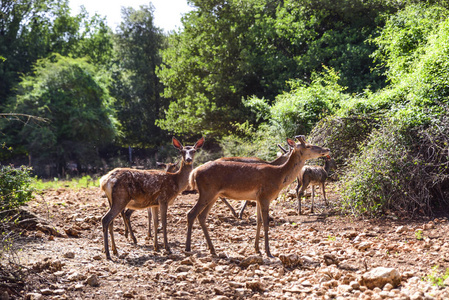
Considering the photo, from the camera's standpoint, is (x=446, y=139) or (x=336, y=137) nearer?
(x=446, y=139)

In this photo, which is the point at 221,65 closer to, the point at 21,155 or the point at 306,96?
the point at 306,96

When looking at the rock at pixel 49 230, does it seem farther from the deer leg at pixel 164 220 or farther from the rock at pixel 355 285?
the rock at pixel 355 285

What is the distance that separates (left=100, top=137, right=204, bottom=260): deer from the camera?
7773 mm

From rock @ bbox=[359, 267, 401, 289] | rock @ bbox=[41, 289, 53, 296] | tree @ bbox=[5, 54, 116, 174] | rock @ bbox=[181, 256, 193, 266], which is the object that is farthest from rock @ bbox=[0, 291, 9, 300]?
tree @ bbox=[5, 54, 116, 174]

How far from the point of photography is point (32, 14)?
3694 centimetres

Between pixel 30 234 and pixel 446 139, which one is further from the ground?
pixel 446 139

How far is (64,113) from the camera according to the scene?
27.8 m

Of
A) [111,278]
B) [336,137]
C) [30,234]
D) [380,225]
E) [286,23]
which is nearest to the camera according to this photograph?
[111,278]

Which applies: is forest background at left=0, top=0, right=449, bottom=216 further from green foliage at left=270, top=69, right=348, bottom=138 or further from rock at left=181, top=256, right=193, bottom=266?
rock at left=181, top=256, right=193, bottom=266

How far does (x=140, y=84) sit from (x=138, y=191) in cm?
3153

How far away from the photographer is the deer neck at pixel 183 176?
8925 millimetres

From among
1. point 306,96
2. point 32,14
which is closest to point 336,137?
point 306,96

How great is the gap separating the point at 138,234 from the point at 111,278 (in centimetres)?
360

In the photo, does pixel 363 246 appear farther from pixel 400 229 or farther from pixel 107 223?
pixel 107 223
